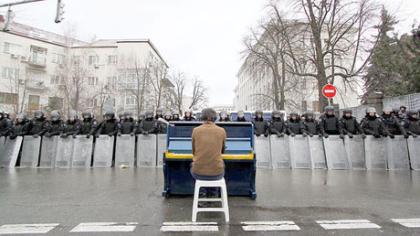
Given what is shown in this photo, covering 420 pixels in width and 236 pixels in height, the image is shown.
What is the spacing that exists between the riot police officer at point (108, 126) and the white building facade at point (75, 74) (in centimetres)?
2050

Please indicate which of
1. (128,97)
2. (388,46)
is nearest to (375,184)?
(388,46)

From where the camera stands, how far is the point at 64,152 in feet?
35.2

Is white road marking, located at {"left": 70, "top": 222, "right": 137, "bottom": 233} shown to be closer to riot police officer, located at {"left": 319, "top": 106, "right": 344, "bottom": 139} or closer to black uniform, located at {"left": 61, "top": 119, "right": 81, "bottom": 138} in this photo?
black uniform, located at {"left": 61, "top": 119, "right": 81, "bottom": 138}

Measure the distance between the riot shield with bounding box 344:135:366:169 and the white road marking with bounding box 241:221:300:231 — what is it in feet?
23.7

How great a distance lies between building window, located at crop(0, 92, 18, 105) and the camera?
32.9m

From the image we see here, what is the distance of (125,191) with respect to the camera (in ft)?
21.0

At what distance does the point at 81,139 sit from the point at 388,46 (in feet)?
73.3

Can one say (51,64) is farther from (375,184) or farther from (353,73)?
(375,184)

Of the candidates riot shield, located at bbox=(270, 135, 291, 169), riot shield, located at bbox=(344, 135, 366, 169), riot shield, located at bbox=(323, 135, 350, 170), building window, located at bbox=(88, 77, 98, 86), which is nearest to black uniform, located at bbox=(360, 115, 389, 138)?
riot shield, located at bbox=(344, 135, 366, 169)

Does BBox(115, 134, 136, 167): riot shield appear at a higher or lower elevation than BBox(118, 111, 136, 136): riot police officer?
lower

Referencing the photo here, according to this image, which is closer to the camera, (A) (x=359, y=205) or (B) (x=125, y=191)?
(A) (x=359, y=205)

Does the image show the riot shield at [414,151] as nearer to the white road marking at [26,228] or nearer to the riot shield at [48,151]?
the white road marking at [26,228]

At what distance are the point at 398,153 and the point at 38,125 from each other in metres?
14.2

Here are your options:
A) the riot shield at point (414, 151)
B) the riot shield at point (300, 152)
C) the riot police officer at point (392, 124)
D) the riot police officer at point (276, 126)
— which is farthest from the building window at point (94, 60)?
the riot shield at point (414, 151)
